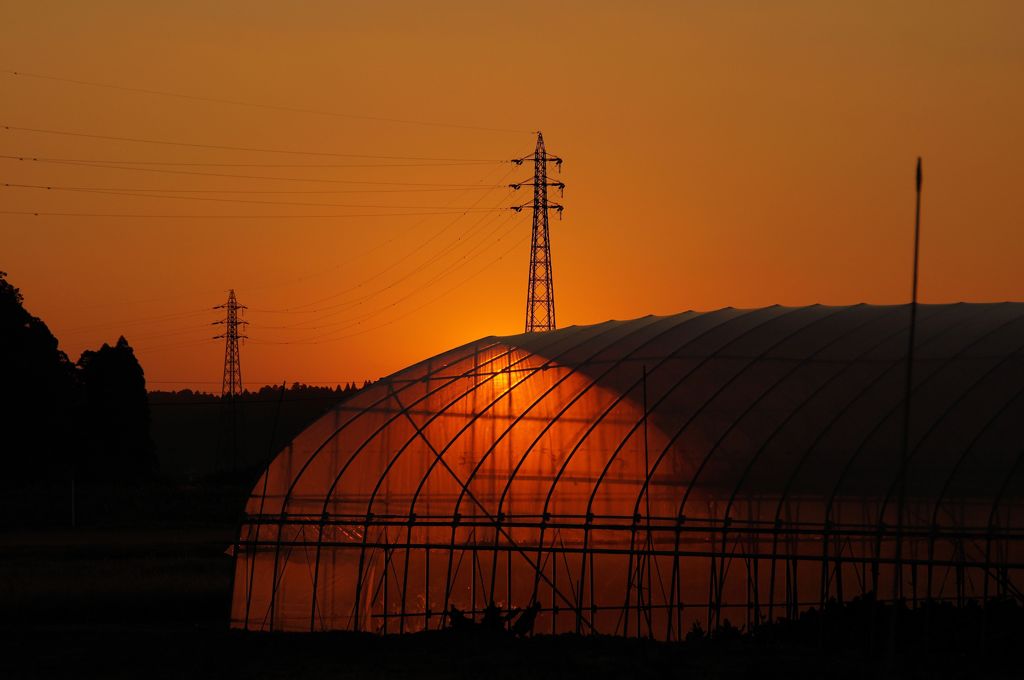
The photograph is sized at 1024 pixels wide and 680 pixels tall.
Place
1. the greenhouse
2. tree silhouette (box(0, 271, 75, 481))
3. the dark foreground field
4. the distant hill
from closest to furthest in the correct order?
the dark foreground field < the greenhouse < tree silhouette (box(0, 271, 75, 481)) < the distant hill

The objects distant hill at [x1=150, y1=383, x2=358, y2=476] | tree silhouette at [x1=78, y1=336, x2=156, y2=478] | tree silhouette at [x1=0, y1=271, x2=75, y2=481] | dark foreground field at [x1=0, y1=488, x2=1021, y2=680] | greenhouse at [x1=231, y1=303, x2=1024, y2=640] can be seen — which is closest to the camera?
dark foreground field at [x1=0, y1=488, x2=1021, y2=680]

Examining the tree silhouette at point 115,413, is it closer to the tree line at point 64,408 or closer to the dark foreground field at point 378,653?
the tree line at point 64,408

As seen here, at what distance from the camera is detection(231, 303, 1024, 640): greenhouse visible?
31297 mm

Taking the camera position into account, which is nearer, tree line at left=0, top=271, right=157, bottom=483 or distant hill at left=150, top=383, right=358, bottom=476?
tree line at left=0, top=271, right=157, bottom=483

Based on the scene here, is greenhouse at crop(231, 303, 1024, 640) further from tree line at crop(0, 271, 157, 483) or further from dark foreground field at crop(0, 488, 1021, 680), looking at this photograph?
tree line at crop(0, 271, 157, 483)

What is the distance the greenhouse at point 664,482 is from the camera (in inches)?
1232

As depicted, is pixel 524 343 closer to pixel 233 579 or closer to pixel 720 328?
pixel 720 328

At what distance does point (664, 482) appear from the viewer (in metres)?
33.7

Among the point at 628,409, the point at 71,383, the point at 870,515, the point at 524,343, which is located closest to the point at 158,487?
the point at 71,383

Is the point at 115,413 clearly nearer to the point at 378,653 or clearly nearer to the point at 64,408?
the point at 64,408

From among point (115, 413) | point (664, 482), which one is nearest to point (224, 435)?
point (115, 413)

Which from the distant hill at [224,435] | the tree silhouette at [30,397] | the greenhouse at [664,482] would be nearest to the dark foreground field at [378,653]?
the greenhouse at [664,482]

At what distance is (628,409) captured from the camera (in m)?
36.5

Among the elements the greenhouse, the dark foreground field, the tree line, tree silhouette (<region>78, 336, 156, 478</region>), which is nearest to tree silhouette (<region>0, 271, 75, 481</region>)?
the tree line
